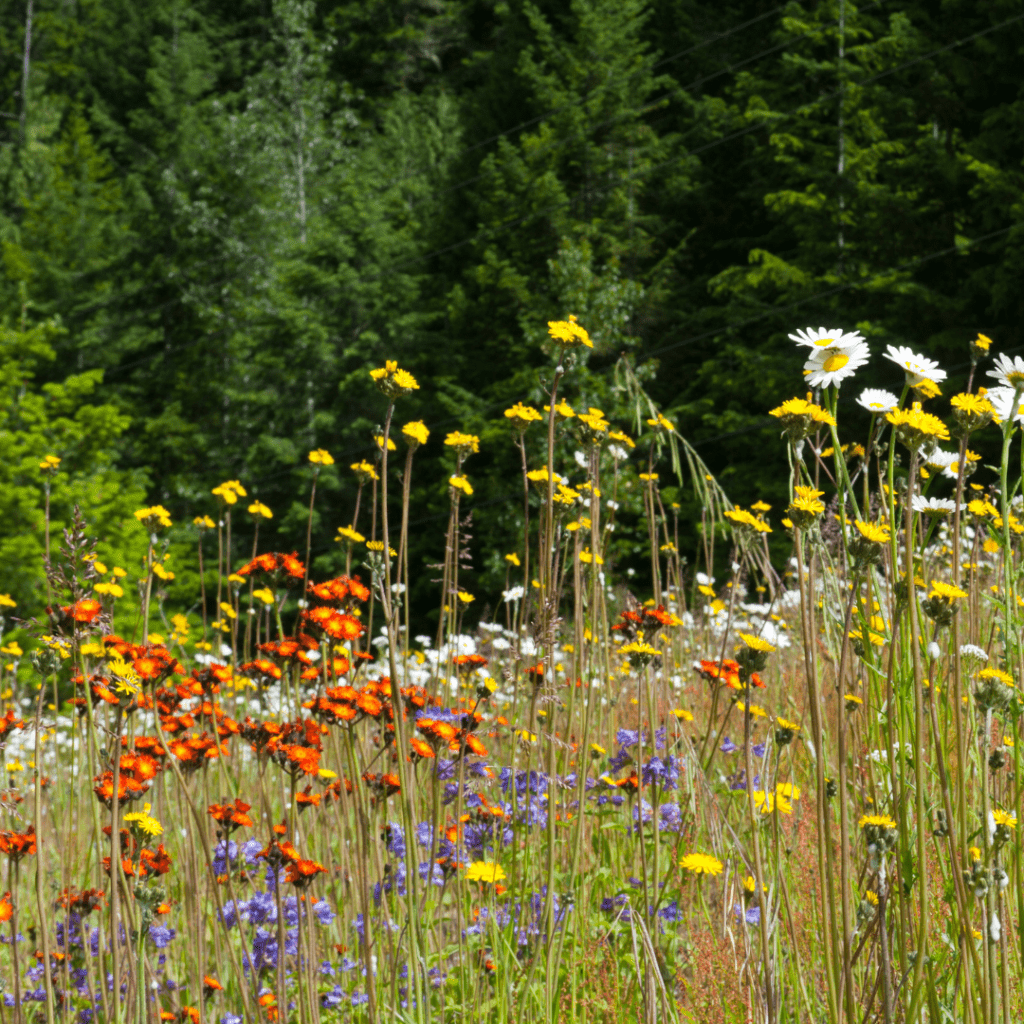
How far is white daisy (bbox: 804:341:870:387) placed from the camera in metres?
0.99

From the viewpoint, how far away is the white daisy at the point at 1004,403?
927 millimetres

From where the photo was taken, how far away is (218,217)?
16.2m

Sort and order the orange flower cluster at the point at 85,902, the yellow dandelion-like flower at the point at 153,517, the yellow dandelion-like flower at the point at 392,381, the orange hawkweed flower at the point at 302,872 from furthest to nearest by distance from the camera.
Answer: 1. the yellow dandelion-like flower at the point at 153,517
2. the orange flower cluster at the point at 85,902
3. the orange hawkweed flower at the point at 302,872
4. the yellow dandelion-like flower at the point at 392,381

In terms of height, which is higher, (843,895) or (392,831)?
(843,895)

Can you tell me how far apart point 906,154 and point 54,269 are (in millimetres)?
14519

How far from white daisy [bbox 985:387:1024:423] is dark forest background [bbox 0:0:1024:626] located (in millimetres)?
9549

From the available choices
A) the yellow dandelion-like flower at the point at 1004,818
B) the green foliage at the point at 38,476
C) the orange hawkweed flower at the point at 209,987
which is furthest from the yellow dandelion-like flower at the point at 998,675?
the green foliage at the point at 38,476

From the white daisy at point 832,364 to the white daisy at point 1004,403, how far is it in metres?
0.15

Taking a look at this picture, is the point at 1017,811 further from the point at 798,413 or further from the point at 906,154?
the point at 906,154

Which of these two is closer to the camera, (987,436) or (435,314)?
(987,436)

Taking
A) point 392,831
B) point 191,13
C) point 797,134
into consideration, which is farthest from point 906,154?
point 191,13

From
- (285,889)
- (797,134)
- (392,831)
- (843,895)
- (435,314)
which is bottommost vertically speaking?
(285,889)

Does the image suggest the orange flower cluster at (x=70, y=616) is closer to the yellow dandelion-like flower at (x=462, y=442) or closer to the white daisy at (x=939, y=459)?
the yellow dandelion-like flower at (x=462, y=442)

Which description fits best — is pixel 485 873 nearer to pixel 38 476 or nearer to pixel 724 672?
pixel 724 672
